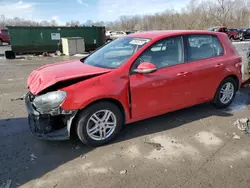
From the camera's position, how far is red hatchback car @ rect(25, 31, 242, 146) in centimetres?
321

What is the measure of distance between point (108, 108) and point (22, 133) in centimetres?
167

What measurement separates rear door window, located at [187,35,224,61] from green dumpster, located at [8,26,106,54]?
1455cm

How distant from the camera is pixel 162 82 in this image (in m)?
3.77

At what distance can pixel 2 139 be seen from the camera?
148 inches

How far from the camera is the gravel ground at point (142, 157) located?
2752mm

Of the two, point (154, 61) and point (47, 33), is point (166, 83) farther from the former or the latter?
point (47, 33)

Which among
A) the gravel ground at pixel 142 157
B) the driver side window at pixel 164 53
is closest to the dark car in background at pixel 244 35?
the gravel ground at pixel 142 157

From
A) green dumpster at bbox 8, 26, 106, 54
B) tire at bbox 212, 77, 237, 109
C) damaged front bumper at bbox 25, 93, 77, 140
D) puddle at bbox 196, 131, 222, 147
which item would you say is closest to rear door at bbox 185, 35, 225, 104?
tire at bbox 212, 77, 237, 109

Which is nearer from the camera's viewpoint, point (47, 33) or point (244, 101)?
point (244, 101)

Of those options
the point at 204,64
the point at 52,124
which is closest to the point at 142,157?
the point at 52,124

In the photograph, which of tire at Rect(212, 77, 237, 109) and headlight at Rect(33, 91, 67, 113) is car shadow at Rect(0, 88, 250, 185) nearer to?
tire at Rect(212, 77, 237, 109)

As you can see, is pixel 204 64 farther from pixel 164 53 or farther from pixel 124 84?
pixel 124 84

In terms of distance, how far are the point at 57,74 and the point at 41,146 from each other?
3.69 ft

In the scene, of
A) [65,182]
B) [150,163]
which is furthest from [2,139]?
[150,163]
